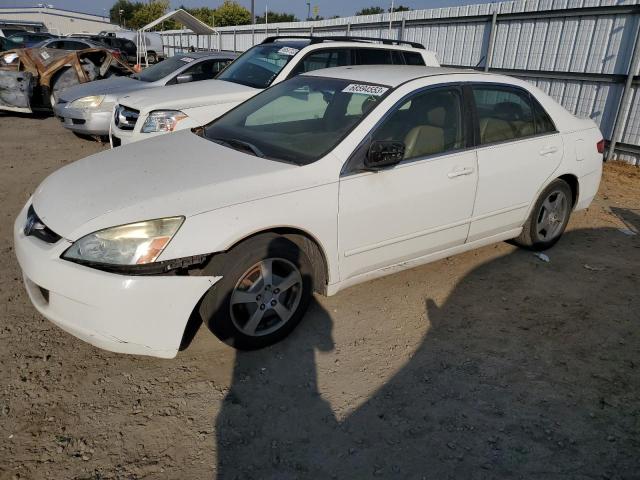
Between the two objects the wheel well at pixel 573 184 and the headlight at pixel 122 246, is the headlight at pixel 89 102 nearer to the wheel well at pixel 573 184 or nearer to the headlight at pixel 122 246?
the headlight at pixel 122 246

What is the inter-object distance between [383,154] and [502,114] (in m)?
1.54

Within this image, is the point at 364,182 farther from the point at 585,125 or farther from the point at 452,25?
the point at 452,25

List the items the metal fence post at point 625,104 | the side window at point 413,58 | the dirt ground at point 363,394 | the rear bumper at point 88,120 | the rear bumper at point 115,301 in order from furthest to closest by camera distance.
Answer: the rear bumper at point 88,120
the metal fence post at point 625,104
the side window at point 413,58
the rear bumper at point 115,301
the dirt ground at point 363,394

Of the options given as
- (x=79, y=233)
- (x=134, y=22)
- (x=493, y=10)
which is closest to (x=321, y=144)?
(x=79, y=233)

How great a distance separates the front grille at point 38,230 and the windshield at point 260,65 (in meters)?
4.06

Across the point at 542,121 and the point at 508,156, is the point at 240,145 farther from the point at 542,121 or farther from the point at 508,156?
the point at 542,121

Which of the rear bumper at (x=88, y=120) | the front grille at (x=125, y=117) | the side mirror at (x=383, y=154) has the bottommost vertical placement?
the rear bumper at (x=88, y=120)

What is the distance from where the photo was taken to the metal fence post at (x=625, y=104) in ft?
25.8

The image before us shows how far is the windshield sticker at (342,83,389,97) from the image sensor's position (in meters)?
3.51

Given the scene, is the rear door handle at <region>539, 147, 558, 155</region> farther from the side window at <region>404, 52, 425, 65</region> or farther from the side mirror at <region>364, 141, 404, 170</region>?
the side window at <region>404, 52, 425, 65</region>

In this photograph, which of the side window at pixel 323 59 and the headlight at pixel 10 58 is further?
the headlight at pixel 10 58

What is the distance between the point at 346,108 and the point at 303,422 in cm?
213

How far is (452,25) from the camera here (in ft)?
37.7

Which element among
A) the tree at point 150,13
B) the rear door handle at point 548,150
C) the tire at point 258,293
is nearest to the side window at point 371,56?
the rear door handle at point 548,150
